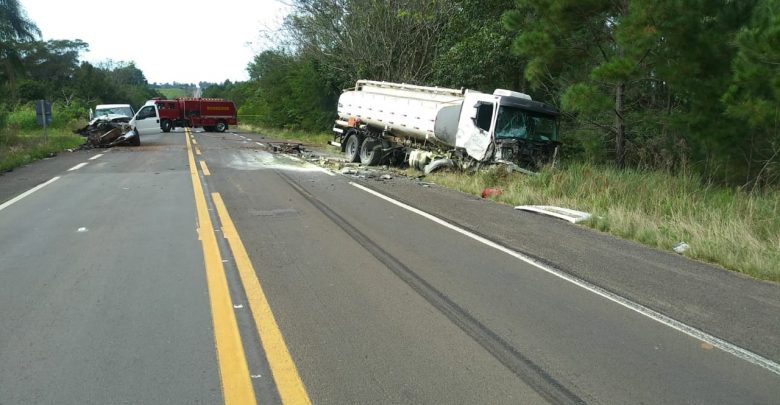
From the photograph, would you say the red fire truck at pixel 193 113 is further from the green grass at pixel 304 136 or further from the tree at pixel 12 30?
the tree at pixel 12 30

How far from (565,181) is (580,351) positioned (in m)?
9.30

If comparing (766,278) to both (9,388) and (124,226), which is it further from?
(124,226)

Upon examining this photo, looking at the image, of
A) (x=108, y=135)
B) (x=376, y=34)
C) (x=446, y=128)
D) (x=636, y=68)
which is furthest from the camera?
(x=376, y=34)

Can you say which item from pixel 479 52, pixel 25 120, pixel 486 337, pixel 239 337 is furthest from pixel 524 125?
Answer: pixel 25 120

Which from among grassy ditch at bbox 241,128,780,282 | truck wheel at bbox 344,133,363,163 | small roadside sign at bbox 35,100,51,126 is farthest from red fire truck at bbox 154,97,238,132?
grassy ditch at bbox 241,128,780,282

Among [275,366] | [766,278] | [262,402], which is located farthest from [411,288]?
[766,278]

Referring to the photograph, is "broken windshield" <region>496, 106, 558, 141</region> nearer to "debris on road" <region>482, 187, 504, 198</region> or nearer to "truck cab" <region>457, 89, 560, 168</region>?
"truck cab" <region>457, 89, 560, 168</region>

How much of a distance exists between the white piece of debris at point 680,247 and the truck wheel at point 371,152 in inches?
504

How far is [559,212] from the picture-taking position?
11.6m

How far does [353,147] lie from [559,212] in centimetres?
1198

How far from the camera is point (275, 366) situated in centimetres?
435

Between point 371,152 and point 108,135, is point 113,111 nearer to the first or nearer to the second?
point 108,135

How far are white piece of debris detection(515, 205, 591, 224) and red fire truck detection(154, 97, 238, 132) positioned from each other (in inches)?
1532

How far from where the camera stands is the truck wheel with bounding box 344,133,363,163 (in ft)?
72.6
